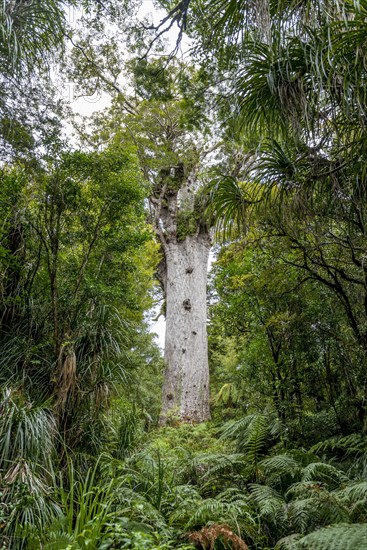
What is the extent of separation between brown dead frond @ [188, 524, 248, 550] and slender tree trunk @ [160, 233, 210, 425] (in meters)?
4.37

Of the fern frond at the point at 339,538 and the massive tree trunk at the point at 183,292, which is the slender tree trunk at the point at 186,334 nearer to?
the massive tree trunk at the point at 183,292

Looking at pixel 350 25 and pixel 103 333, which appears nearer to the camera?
pixel 350 25

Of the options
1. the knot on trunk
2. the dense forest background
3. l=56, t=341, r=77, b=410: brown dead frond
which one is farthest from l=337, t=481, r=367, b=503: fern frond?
the knot on trunk

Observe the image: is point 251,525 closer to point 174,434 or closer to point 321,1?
point 174,434

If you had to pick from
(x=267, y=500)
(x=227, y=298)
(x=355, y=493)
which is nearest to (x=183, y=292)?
(x=227, y=298)

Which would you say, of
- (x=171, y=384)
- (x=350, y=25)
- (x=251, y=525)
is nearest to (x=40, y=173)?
(x=350, y=25)

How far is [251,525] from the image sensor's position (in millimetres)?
2871

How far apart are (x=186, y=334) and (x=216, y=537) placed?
5464 millimetres

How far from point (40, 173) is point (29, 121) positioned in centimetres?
74

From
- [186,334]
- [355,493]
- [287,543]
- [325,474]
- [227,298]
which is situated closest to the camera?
[287,543]

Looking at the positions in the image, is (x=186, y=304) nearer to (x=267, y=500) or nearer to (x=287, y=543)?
(x=267, y=500)

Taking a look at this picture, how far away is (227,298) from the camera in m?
6.81

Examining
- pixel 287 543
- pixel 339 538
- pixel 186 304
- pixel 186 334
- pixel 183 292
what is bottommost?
pixel 287 543

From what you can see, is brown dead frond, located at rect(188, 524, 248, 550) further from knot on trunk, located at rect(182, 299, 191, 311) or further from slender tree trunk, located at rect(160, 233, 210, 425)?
knot on trunk, located at rect(182, 299, 191, 311)
